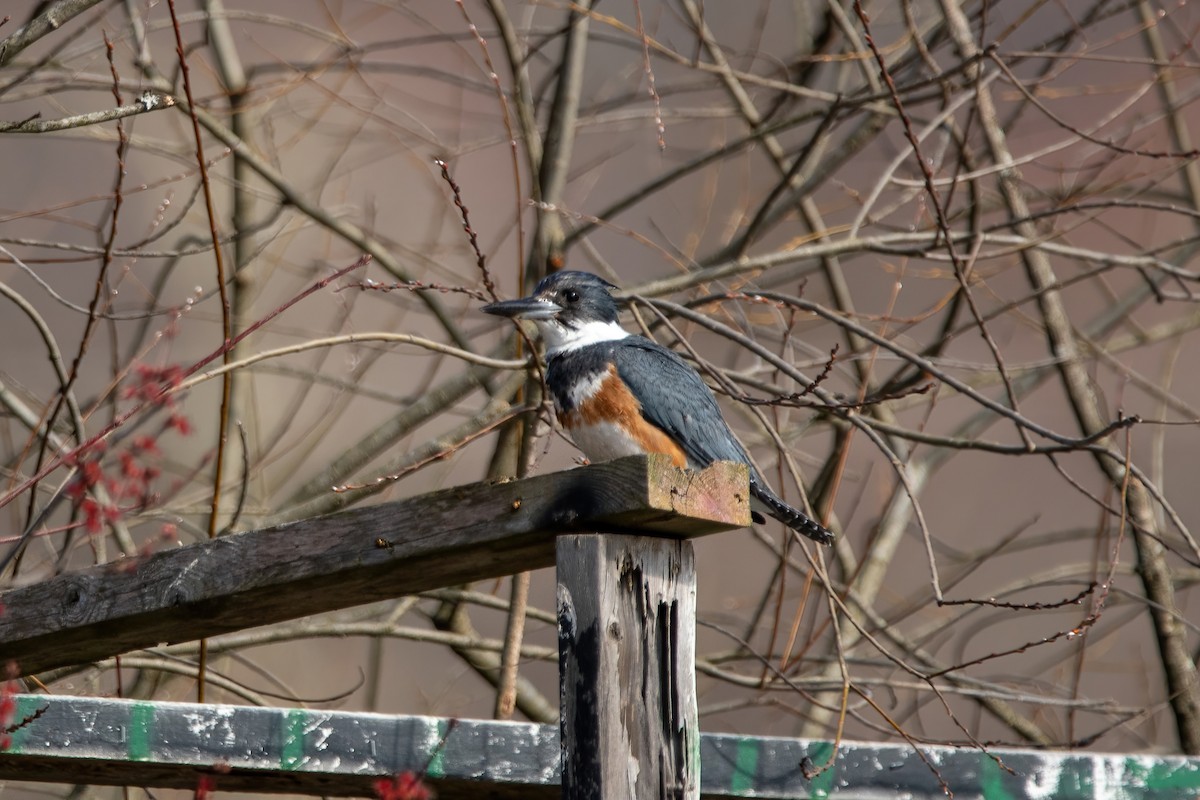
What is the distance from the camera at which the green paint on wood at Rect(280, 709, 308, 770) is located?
93.6 inches

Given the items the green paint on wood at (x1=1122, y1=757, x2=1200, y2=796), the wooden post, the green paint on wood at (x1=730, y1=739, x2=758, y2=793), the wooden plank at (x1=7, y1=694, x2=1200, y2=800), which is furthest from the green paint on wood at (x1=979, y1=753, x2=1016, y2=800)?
the wooden post

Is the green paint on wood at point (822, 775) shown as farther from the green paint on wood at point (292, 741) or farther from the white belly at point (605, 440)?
the green paint on wood at point (292, 741)

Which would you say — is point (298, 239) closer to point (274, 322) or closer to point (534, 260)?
point (274, 322)

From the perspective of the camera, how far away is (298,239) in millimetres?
5805

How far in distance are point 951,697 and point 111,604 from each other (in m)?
4.33

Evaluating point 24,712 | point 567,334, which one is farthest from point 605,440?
point 24,712

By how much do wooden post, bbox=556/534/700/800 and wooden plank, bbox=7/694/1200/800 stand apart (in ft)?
1.83

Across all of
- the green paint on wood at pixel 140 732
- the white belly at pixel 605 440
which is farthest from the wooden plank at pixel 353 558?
the white belly at pixel 605 440

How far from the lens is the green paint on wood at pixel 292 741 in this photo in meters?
2.38

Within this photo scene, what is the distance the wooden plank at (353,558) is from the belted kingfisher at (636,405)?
832 millimetres

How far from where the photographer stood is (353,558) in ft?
6.38

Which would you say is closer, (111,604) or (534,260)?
Answer: (111,604)

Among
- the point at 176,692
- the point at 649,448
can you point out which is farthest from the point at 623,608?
the point at 176,692

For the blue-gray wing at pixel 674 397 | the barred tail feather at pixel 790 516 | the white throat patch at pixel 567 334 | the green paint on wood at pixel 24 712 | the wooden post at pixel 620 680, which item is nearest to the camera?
the wooden post at pixel 620 680
